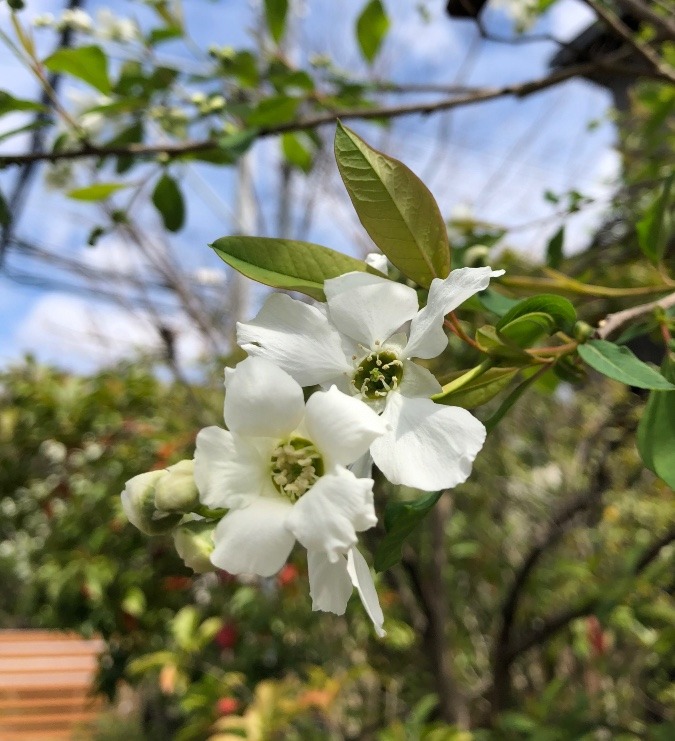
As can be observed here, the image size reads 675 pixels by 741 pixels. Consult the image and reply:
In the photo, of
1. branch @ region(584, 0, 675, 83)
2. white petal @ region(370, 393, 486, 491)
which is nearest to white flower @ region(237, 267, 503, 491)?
white petal @ region(370, 393, 486, 491)

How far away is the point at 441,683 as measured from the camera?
5.33 ft

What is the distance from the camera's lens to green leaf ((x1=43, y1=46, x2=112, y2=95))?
91cm

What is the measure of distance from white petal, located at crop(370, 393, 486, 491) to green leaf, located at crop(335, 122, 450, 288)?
0.33ft

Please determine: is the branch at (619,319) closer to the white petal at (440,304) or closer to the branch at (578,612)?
the white petal at (440,304)

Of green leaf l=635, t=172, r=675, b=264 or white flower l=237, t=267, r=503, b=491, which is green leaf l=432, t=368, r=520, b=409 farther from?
green leaf l=635, t=172, r=675, b=264

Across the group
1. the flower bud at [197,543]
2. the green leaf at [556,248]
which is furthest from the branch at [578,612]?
the flower bud at [197,543]

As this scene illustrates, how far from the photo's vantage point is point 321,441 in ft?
1.11

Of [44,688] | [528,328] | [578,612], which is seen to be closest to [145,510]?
[528,328]

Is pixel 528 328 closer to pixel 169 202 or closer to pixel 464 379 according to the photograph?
pixel 464 379

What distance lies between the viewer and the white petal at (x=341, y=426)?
1.07 ft

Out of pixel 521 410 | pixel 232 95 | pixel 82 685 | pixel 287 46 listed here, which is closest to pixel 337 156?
pixel 232 95

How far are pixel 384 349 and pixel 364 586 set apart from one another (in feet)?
0.45

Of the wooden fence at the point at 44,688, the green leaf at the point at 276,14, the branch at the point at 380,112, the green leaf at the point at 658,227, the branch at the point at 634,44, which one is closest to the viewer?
the green leaf at the point at 658,227

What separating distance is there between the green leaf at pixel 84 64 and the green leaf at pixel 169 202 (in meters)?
0.20
